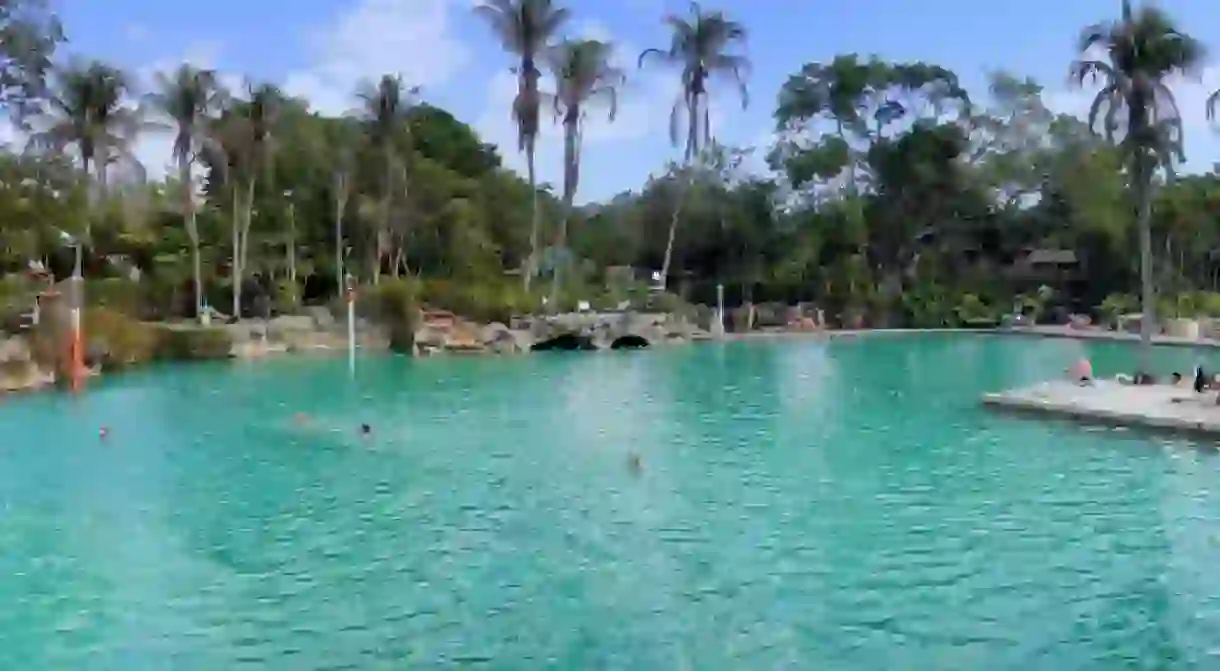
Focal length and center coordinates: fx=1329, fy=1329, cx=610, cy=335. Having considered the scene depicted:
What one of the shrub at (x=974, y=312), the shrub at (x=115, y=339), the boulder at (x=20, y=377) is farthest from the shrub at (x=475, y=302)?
the shrub at (x=974, y=312)

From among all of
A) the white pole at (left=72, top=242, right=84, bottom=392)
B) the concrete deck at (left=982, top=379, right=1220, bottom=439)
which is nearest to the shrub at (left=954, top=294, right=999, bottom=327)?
the concrete deck at (left=982, top=379, right=1220, bottom=439)

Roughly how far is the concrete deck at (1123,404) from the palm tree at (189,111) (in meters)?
26.4

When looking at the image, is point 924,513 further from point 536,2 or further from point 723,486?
point 536,2

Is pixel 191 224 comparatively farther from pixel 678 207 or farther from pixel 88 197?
pixel 678 207

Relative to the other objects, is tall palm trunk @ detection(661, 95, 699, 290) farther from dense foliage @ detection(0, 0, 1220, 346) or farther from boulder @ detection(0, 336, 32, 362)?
boulder @ detection(0, 336, 32, 362)

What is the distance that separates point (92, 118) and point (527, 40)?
1400cm

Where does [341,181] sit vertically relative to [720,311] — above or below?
above

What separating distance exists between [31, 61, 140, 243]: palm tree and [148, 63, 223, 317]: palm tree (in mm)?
1914

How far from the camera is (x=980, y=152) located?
184ft

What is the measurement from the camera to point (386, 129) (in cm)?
4412

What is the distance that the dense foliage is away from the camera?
41.1m

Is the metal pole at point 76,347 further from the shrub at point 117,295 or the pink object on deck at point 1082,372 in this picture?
the pink object on deck at point 1082,372

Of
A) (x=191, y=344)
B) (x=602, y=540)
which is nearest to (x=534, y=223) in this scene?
(x=191, y=344)

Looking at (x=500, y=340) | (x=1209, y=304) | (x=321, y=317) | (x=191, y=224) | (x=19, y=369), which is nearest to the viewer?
(x=19, y=369)
